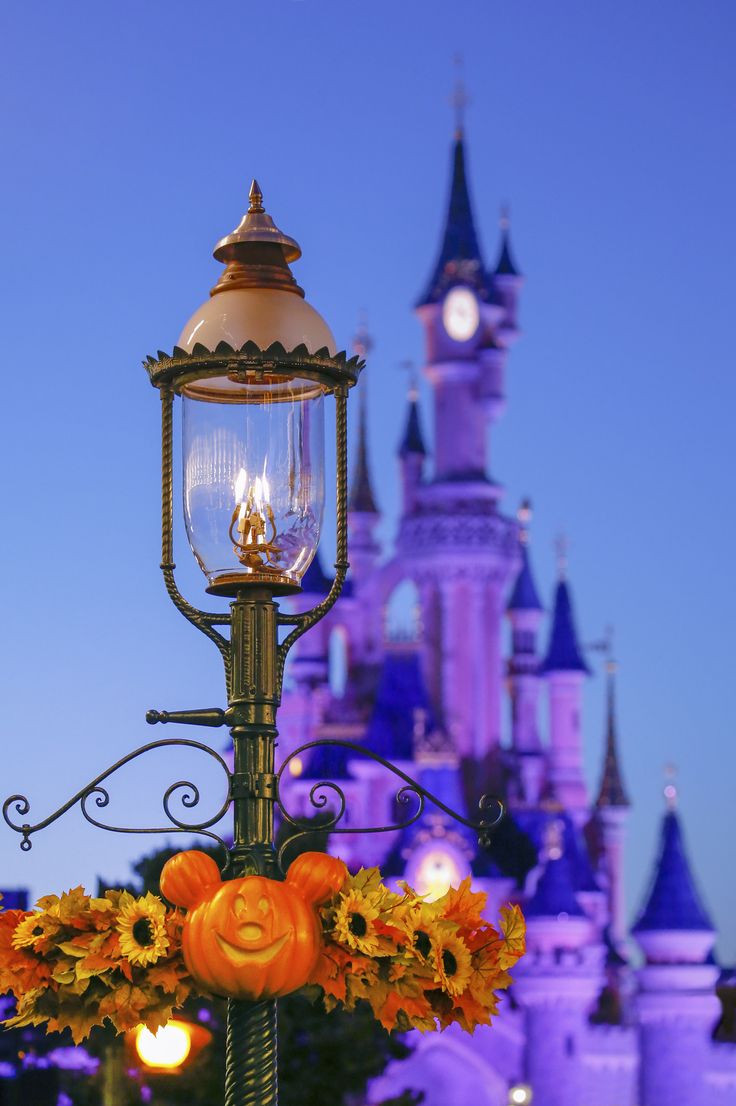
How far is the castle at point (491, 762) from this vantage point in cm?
6675

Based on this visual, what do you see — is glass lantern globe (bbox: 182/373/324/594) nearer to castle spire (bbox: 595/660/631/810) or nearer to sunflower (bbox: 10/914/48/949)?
sunflower (bbox: 10/914/48/949)

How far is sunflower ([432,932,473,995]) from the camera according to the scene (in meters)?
6.33

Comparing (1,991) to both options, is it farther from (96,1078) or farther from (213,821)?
(96,1078)

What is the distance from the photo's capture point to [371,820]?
250ft

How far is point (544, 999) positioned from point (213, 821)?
210 ft

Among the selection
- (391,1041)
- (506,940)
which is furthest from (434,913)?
(391,1041)

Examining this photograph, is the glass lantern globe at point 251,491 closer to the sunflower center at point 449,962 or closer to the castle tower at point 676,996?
the sunflower center at point 449,962

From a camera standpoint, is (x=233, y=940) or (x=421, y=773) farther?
(x=421, y=773)

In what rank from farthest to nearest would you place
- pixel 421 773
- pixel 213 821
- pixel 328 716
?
1. pixel 328 716
2. pixel 421 773
3. pixel 213 821

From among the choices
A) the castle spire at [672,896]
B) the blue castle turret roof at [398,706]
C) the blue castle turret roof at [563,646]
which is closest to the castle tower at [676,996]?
the castle spire at [672,896]

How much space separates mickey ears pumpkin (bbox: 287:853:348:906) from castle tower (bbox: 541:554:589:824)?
243 ft

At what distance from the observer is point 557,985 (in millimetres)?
69062

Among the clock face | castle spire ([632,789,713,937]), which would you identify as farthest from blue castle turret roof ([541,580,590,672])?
castle spire ([632,789,713,937])

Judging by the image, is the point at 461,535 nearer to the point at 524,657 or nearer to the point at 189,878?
the point at 524,657
